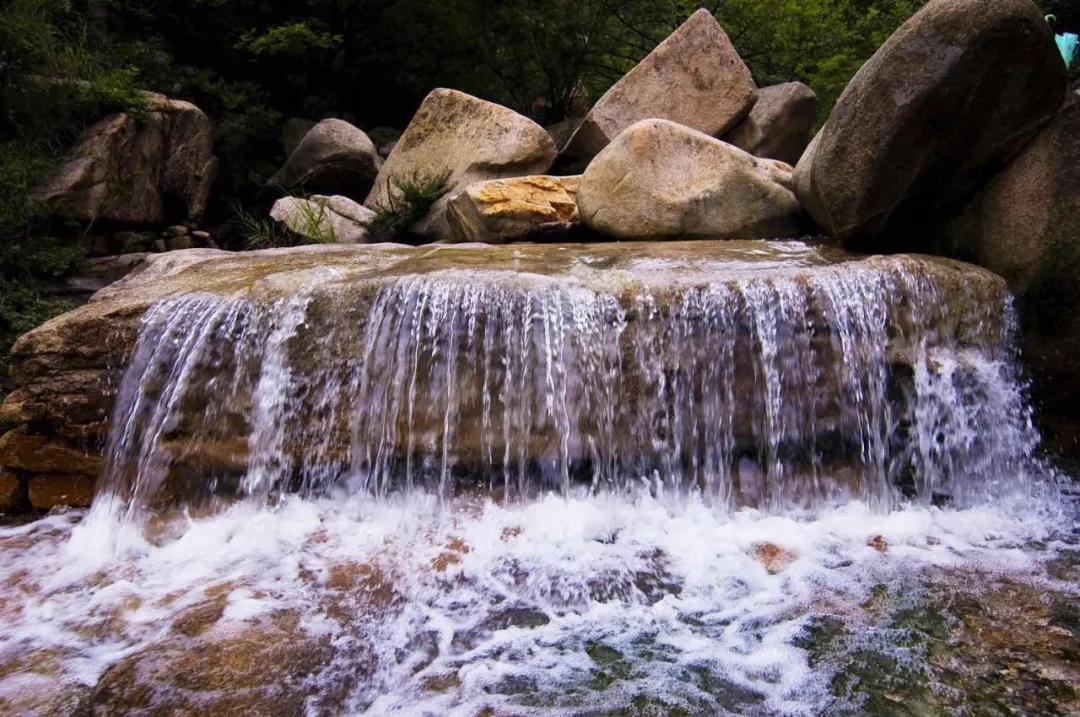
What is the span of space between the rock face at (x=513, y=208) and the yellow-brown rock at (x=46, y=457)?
3474mm

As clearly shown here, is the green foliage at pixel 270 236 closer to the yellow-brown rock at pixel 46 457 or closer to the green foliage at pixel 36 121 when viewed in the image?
the green foliage at pixel 36 121

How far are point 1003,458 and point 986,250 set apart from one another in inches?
53.6

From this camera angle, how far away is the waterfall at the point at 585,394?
171 inches

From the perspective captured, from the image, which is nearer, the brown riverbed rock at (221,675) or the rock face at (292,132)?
the brown riverbed rock at (221,675)

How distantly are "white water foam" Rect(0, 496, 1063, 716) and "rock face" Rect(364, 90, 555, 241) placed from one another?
13.1ft

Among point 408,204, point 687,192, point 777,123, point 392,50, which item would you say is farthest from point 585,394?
point 392,50

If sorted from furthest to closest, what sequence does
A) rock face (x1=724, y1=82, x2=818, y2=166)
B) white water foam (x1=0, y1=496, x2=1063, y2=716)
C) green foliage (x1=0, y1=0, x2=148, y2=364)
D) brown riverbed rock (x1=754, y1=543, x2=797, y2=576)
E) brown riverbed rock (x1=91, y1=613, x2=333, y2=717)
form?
rock face (x1=724, y1=82, x2=818, y2=166), green foliage (x1=0, y1=0, x2=148, y2=364), brown riverbed rock (x1=754, y1=543, x2=797, y2=576), white water foam (x1=0, y1=496, x2=1063, y2=716), brown riverbed rock (x1=91, y1=613, x2=333, y2=717)

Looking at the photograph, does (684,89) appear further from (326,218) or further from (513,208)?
(326,218)

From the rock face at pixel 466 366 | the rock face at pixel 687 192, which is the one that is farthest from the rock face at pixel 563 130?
the rock face at pixel 466 366

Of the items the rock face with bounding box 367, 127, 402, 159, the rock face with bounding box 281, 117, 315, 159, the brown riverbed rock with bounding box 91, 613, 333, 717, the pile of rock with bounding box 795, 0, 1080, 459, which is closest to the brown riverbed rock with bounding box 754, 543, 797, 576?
the brown riverbed rock with bounding box 91, 613, 333, 717

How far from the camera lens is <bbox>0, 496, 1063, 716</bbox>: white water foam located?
273 centimetres

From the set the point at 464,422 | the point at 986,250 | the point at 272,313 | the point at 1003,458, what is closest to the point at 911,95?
the point at 986,250

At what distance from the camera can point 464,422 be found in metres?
4.41

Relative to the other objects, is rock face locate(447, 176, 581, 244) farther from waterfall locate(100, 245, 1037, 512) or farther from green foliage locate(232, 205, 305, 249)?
waterfall locate(100, 245, 1037, 512)
